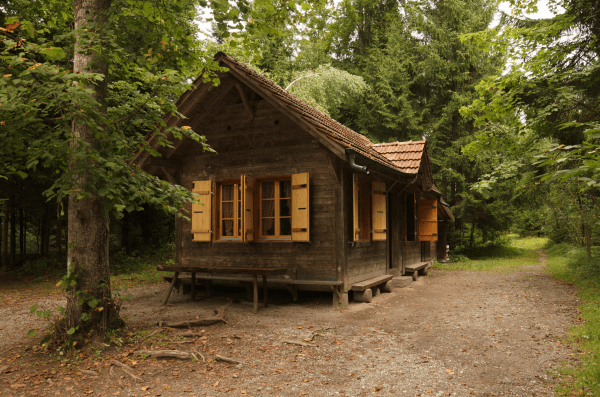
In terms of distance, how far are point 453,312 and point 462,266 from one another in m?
9.55

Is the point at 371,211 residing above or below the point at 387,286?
above

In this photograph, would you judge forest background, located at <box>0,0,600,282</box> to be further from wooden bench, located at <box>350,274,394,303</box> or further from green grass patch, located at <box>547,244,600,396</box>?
wooden bench, located at <box>350,274,394,303</box>

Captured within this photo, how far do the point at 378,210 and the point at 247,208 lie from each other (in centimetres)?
319

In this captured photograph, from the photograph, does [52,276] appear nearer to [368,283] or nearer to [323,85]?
[368,283]

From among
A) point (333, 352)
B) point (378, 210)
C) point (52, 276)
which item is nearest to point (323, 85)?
point (378, 210)

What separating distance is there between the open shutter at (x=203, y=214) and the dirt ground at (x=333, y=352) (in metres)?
1.56

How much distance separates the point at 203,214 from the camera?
30.2 ft

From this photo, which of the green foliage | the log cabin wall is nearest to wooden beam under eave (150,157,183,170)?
the log cabin wall

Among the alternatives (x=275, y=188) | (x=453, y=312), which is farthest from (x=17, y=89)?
(x=453, y=312)

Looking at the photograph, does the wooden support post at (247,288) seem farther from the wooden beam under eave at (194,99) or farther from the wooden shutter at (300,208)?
the wooden beam under eave at (194,99)

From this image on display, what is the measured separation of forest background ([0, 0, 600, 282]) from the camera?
174 inches

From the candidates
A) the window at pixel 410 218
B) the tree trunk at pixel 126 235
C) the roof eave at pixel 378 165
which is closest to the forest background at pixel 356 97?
the tree trunk at pixel 126 235

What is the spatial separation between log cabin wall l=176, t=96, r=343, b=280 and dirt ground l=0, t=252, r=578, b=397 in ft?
3.46

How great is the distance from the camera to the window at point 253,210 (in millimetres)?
8164
